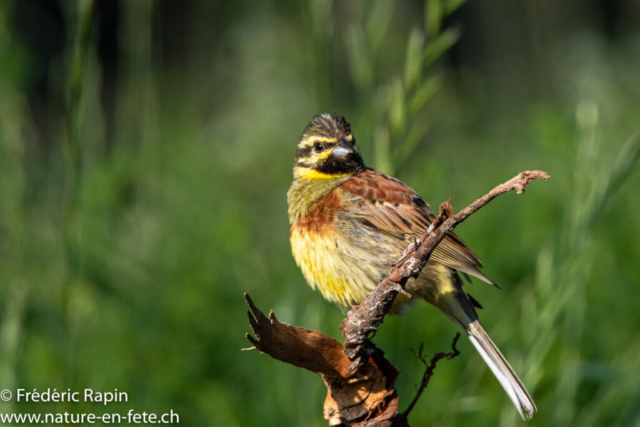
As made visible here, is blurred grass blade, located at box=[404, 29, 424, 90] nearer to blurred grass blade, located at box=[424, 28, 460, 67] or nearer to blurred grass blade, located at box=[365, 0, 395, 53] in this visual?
blurred grass blade, located at box=[424, 28, 460, 67]

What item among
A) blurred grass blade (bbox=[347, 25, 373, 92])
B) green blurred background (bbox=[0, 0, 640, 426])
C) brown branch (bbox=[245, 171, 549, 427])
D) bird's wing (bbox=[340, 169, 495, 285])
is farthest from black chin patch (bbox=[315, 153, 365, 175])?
brown branch (bbox=[245, 171, 549, 427])

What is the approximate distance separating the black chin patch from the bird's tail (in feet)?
2.94

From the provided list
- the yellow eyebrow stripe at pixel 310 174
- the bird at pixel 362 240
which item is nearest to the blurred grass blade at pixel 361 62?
the bird at pixel 362 240

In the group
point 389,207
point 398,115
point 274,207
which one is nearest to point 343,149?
point 389,207

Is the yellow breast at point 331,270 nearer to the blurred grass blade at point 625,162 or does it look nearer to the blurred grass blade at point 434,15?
the blurred grass blade at point 434,15

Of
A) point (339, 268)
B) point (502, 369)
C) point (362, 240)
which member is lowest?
point (502, 369)

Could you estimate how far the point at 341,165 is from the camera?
348cm

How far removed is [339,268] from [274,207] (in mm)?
3419

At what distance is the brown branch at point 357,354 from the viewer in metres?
1.87

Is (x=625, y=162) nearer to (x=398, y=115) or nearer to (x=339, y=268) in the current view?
(x=398, y=115)

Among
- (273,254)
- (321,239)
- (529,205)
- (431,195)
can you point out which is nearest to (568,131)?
(529,205)

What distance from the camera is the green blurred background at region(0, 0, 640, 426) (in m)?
2.50

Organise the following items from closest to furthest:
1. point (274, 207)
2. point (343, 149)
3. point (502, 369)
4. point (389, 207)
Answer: point (502, 369), point (389, 207), point (343, 149), point (274, 207)

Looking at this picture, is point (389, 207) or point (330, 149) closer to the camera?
point (389, 207)
